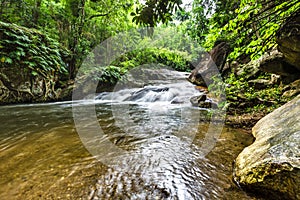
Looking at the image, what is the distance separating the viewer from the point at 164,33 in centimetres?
2694

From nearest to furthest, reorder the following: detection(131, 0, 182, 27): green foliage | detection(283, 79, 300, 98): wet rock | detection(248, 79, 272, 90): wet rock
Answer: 1. detection(131, 0, 182, 27): green foliage
2. detection(283, 79, 300, 98): wet rock
3. detection(248, 79, 272, 90): wet rock

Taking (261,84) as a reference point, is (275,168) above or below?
below

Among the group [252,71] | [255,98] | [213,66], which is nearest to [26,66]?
[255,98]

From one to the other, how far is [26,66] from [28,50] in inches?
29.7

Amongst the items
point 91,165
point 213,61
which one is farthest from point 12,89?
point 213,61

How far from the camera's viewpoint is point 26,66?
7.29 m

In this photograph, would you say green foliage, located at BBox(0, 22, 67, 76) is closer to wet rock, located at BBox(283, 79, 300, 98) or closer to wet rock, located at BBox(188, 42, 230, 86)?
wet rock, located at BBox(188, 42, 230, 86)

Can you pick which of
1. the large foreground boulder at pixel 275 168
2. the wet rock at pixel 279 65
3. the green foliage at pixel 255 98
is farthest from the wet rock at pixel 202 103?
the large foreground boulder at pixel 275 168

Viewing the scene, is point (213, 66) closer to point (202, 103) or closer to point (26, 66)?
point (202, 103)

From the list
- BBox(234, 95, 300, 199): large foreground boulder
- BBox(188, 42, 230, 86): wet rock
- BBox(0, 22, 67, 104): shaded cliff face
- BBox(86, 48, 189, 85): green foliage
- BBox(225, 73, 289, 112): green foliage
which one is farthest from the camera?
→ BBox(86, 48, 189, 85): green foliage

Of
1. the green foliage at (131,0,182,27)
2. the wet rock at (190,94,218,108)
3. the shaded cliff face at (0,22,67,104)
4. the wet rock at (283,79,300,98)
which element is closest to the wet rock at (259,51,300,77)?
the wet rock at (283,79,300,98)

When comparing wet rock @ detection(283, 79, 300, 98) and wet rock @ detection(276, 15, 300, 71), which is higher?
wet rock @ detection(276, 15, 300, 71)

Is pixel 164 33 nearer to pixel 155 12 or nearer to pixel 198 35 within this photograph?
pixel 198 35

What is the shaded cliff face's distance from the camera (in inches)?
266
